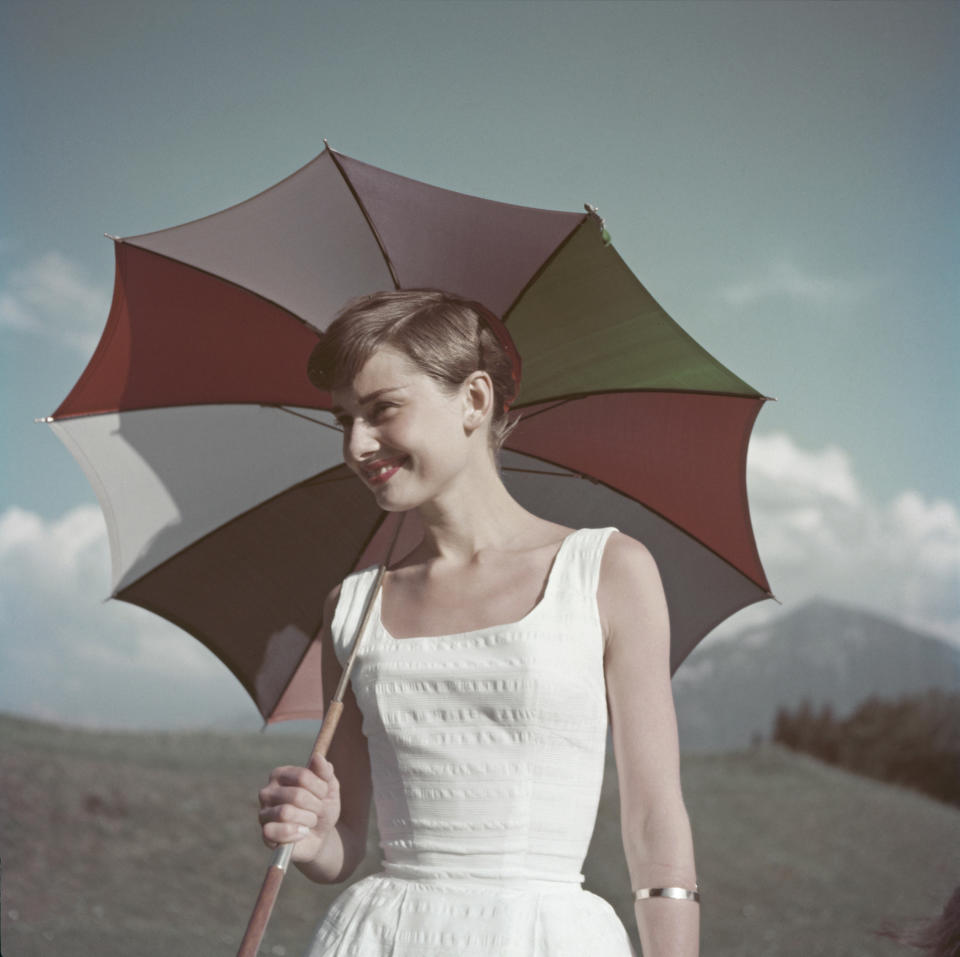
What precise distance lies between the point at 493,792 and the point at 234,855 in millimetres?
5690

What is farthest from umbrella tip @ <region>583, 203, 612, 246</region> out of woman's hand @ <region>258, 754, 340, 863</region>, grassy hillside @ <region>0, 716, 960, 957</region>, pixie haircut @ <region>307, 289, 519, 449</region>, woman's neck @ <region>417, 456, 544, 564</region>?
grassy hillside @ <region>0, 716, 960, 957</region>

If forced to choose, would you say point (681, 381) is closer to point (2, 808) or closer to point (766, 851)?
point (766, 851)

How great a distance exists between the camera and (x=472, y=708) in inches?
47.5

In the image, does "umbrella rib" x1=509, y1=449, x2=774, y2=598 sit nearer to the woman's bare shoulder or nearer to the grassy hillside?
the woman's bare shoulder

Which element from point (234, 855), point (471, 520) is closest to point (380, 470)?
point (471, 520)

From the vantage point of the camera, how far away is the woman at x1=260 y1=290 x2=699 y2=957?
3.68ft

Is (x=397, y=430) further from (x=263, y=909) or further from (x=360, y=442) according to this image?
(x=263, y=909)

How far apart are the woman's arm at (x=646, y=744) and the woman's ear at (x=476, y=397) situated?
0.25m

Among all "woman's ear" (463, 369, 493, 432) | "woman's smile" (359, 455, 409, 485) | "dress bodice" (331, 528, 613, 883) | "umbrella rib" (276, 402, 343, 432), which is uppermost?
"umbrella rib" (276, 402, 343, 432)

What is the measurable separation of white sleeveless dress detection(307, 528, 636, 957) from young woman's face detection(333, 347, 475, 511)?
20 cm

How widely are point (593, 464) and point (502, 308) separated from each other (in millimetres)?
317

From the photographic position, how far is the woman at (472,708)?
44.2 inches

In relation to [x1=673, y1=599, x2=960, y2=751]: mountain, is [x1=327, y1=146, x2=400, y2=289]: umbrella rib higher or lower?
lower

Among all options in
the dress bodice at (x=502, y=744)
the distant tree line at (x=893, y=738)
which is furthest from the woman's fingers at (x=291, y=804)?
the distant tree line at (x=893, y=738)
